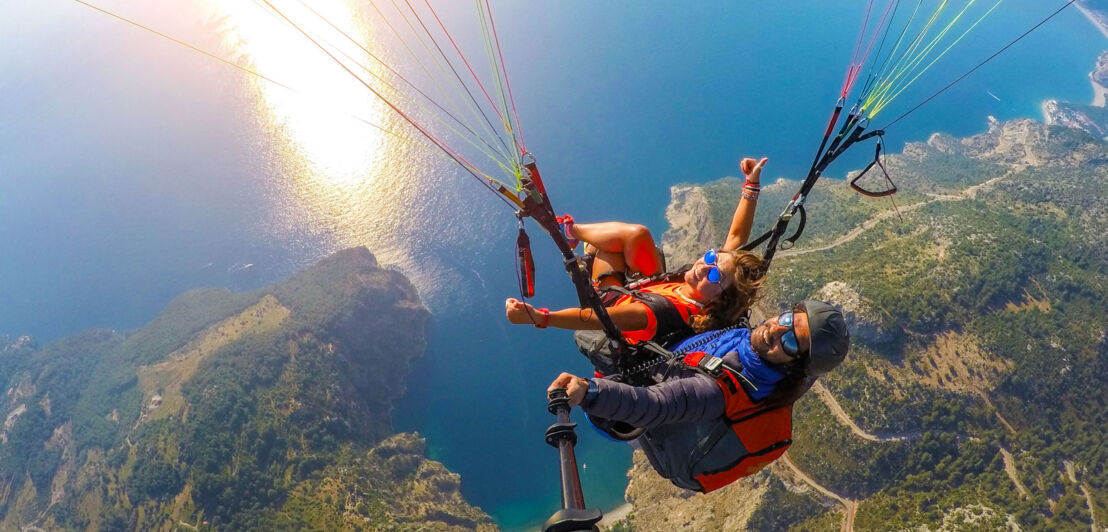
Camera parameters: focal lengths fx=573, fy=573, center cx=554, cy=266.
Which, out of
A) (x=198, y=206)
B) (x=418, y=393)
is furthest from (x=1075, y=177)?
(x=198, y=206)

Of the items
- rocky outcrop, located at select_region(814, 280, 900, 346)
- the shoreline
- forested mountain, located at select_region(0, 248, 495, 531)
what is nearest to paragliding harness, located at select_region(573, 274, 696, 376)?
rocky outcrop, located at select_region(814, 280, 900, 346)

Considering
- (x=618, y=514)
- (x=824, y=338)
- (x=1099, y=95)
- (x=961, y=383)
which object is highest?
(x=1099, y=95)

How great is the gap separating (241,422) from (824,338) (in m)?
31.4

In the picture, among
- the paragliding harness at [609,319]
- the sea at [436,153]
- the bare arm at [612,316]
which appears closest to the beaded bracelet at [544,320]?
the bare arm at [612,316]

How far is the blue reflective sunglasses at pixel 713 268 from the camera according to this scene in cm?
378

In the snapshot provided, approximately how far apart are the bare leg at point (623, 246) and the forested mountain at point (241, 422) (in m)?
23.1

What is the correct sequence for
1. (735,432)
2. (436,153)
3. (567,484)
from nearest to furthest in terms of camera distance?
1. (567,484)
2. (735,432)
3. (436,153)

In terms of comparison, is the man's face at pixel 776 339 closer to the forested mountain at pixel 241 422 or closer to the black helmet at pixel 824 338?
the black helmet at pixel 824 338

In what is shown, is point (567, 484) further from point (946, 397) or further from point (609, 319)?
point (946, 397)

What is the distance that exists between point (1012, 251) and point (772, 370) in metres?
31.2

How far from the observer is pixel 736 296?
380 centimetres

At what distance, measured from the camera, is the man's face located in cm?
261

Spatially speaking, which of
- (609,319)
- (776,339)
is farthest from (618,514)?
(776,339)

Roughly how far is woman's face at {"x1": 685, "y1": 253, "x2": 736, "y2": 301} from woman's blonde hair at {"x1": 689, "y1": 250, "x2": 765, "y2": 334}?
22 millimetres
